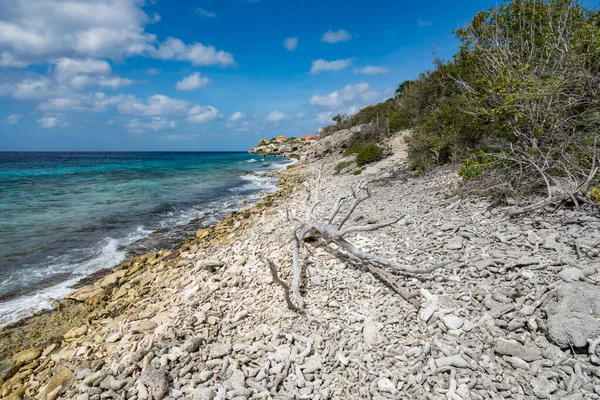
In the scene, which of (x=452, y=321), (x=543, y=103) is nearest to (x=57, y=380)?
(x=452, y=321)

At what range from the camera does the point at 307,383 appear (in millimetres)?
3820

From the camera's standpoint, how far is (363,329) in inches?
177

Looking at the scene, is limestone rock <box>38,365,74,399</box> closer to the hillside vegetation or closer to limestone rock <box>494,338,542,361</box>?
limestone rock <box>494,338,542,361</box>

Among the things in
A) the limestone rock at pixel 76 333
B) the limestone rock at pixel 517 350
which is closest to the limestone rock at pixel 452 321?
the limestone rock at pixel 517 350

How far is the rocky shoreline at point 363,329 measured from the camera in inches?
138

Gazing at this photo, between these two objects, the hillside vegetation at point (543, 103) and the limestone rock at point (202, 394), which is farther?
the hillside vegetation at point (543, 103)

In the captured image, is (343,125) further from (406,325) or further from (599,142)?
(406,325)

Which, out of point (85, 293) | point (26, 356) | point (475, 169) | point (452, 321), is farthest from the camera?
point (475, 169)

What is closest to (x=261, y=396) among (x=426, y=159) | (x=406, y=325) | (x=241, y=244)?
(x=406, y=325)

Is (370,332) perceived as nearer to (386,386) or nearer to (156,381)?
(386,386)

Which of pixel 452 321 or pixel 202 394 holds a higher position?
pixel 452 321

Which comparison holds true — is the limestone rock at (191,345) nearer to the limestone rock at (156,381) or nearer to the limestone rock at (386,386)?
the limestone rock at (156,381)

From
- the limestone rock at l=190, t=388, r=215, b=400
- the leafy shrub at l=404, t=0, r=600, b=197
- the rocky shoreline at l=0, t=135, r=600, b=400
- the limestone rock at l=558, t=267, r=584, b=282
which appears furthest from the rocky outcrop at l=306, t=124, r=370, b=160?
the limestone rock at l=190, t=388, r=215, b=400

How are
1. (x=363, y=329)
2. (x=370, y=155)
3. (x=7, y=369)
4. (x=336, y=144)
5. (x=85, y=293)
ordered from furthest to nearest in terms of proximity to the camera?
1. (x=336, y=144)
2. (x=370, y=155)
3. (x=85, y=293)
4. (x=7, y=369)
5. (x=363, y=329)
